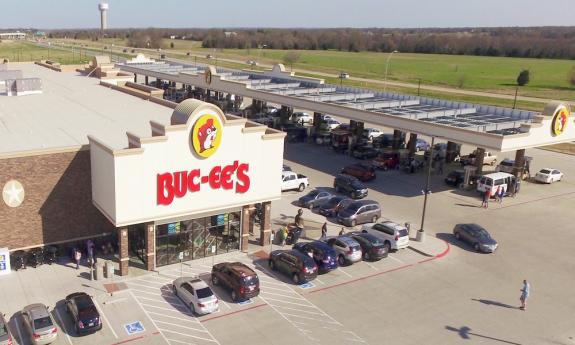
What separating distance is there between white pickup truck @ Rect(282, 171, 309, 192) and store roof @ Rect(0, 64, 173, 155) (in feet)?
36.2

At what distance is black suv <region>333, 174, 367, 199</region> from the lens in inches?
1747

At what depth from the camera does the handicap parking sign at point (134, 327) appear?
78.6 ft

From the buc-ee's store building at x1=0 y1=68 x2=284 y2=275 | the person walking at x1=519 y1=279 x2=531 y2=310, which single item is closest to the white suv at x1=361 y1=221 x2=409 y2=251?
the buc-ee's store building at x1=0 y1=68 x2=284 y2=275

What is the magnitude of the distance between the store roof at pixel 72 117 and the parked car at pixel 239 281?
1074cm

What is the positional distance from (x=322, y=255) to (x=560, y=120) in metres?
29.9

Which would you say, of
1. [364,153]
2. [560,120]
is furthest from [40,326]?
[560,120]

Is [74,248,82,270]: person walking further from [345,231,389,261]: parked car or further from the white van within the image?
the white van

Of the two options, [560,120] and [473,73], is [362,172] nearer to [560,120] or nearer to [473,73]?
[560,120]

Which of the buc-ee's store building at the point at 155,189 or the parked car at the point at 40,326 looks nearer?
the parked car at the point at 40,326

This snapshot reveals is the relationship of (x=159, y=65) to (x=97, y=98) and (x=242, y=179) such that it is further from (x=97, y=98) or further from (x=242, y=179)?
(x=242, y=179)

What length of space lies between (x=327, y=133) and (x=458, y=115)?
1607 centimetres

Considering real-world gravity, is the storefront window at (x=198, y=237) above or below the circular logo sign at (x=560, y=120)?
below

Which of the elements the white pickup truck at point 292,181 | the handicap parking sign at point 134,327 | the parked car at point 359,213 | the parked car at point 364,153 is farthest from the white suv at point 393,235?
the parked car at point 364,153

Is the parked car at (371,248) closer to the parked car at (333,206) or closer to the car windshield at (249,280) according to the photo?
the parked car at (333,206)
